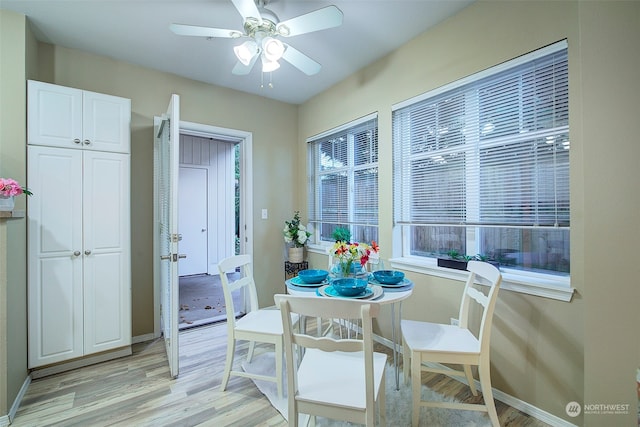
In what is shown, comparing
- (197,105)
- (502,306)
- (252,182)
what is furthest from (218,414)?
(197,105)

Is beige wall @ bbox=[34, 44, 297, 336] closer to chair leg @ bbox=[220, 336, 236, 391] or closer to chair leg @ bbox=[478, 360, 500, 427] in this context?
chair leg @ bbox=[220, 336, 236, 391]

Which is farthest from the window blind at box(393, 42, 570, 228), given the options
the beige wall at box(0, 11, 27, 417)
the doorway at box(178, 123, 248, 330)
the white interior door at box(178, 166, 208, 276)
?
the white interior door at box(178, 166, 208, 276)

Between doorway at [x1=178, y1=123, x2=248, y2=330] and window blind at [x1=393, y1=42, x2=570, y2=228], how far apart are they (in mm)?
3501

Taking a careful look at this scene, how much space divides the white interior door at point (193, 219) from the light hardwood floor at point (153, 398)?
10.5ft

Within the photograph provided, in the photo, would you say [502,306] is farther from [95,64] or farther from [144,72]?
[95,64]

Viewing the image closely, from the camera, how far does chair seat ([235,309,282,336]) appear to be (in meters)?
1.82

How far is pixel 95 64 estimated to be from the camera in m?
2.52

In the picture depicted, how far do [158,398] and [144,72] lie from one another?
2.91 m

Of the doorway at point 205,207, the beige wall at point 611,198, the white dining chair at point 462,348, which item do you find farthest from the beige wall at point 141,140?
the beige wall at point 611,198

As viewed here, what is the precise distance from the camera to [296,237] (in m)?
3.48

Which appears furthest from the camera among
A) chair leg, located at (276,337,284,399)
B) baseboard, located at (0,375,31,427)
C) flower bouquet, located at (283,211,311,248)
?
flower bouquet, located at (283,211,311,248)

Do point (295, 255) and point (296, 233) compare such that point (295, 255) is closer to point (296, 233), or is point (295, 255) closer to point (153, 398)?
point (296, 233)

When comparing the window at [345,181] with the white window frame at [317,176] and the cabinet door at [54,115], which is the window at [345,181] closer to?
the white window frame at [317,176]

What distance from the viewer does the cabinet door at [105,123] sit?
2234mm
